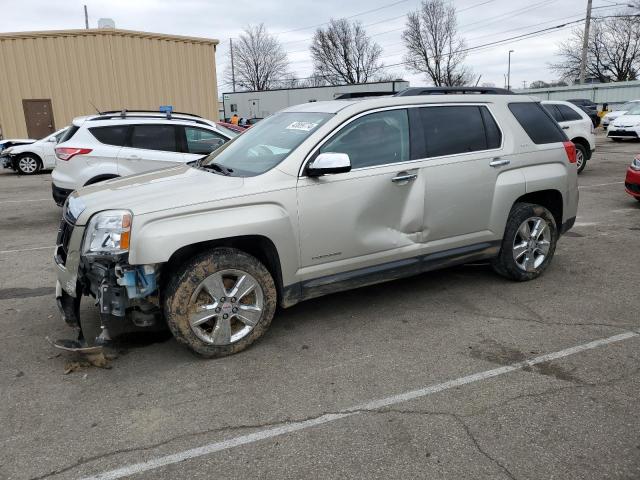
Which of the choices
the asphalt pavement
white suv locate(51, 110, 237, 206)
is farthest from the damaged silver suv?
white suv locate(51, 110, 237, 206)

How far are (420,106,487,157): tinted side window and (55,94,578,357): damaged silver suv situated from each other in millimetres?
12

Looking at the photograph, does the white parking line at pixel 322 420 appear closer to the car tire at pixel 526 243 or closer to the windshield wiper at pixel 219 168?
the car tire at pixel 526 243

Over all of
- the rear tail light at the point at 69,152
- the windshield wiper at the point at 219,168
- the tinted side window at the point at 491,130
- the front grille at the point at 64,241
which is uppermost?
the tinted side window at the point at 491,130

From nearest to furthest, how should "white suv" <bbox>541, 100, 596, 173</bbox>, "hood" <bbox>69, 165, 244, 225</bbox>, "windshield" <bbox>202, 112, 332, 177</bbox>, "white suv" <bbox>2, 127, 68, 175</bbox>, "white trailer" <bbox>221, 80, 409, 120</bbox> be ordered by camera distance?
"hood" <bbox>69, 165, 244, 225</bbox> → "windshield" <bbox>202, 112, 332, 177</bbox> → "white suv" <bbox>541, 100, 596, 173</bbox> → "white suv" <bbox>2, 127, 68, 175</bbox> → "white trailer" <bbox>221, 80, 409, 120</bbox>

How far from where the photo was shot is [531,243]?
17.3 feet

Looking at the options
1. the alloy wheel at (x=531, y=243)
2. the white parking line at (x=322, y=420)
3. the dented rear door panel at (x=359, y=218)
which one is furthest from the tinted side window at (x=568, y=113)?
the white parking line at (x=322, y=420)

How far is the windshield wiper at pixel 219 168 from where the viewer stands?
13.7 feet

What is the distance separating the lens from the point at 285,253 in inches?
153

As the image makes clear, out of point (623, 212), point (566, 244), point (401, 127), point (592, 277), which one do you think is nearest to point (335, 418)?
point (401, 127)

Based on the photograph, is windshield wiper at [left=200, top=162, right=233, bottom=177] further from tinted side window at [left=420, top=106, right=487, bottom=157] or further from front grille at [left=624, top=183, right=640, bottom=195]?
front grille at [left=624, top=183, right=640, bottom=195]

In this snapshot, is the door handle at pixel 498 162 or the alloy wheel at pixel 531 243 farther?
the alloy wheel at pixel 531 243

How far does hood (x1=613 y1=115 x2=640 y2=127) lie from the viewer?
2051 centimetres

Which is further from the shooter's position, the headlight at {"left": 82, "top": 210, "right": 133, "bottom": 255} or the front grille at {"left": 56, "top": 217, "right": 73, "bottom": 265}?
the front grille at {"left": 56, "top": 217, "right": 73, "bottom": 265}

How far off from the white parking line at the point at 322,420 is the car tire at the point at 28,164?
54.7 ft
